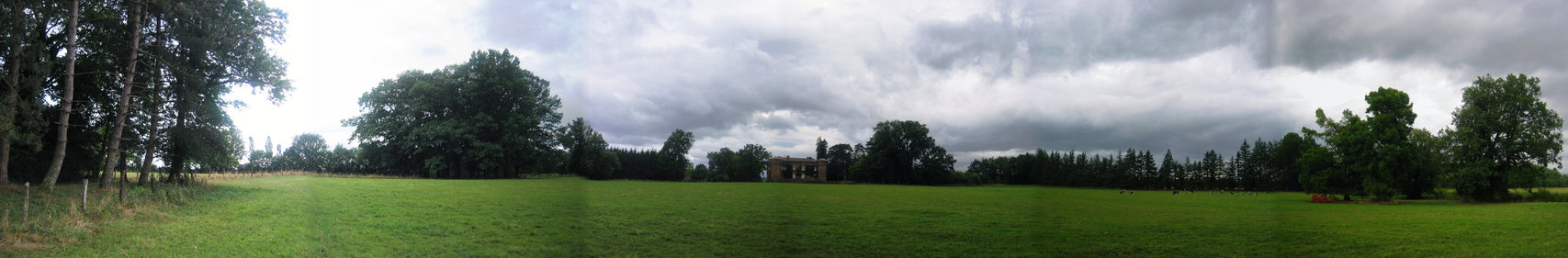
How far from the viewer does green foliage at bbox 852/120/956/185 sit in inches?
2562

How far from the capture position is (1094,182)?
62688mm

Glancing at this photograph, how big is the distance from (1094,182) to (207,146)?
210ft

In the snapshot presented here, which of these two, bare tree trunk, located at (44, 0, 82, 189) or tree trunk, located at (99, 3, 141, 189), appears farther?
tree trunk, located at (99, 3, 141, 189)

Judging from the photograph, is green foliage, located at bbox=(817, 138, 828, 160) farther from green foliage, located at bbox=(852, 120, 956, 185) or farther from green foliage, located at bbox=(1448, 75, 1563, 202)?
green foliage, located at bbox=(1448, 75, 1563, 202)

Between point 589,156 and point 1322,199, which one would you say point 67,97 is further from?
point 1322,199

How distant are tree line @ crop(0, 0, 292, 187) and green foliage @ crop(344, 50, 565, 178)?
16971mm

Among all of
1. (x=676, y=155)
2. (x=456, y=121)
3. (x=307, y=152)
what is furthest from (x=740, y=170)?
(x=307, y=152)

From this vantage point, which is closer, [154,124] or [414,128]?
[154,124]

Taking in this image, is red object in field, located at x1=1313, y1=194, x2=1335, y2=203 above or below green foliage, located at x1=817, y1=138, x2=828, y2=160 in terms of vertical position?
below

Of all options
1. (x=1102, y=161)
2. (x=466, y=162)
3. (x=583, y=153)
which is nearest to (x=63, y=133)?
(x=466, y=162)

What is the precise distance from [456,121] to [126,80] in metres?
22.3

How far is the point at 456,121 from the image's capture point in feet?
137

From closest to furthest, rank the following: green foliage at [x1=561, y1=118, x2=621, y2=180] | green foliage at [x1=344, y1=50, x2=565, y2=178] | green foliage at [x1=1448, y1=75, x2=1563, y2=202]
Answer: green foliage at [x1=1448, y1=75, x2=1563, y2=202], green foliage at [x1=344, y1=50, x2=565, y2=178], green foliage at [x1=561, y1=118, x2=621, y2=180]

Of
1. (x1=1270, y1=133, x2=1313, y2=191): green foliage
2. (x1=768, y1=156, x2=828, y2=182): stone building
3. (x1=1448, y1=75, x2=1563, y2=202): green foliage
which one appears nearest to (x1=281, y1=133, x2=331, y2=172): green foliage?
(x1=768, y1=156, x2=828, y2=182): stone building
